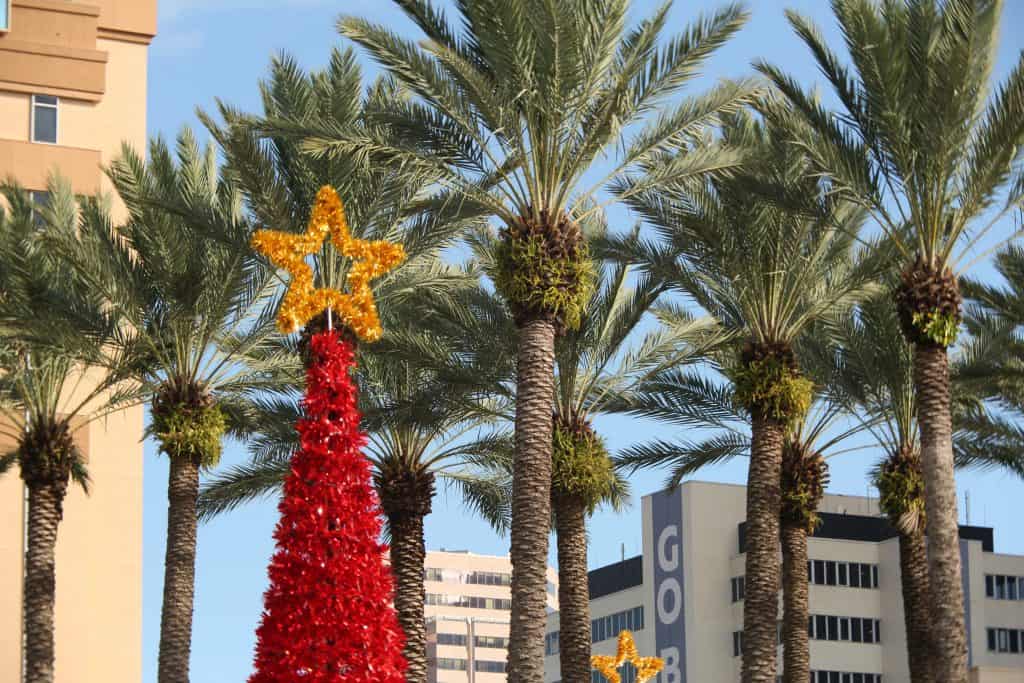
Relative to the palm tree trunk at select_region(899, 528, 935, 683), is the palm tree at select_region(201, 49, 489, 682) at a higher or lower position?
higher

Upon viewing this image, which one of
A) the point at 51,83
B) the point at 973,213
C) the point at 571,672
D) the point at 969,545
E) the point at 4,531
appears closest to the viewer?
the point at 973,213

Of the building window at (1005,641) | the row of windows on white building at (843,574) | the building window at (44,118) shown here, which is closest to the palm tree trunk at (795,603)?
the building window at (44,118)

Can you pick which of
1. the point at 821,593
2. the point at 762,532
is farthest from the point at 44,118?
the point at 821,593

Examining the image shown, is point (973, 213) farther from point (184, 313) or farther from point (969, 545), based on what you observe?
point (969, 545)

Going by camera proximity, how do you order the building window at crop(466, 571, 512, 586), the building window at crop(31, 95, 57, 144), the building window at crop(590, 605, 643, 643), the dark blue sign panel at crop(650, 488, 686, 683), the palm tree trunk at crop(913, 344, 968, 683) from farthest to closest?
the building window at crop(466, 571, 512, 586)
the building window at crop(590, 605, 643, 643)
the dark blue sign panel at crop(650, 488, 686, 683)
the building window at crop(31, 95, 57, 144)
the palm tree trunk at crop(913, 344, 968, 683)

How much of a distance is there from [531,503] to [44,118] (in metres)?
27.8

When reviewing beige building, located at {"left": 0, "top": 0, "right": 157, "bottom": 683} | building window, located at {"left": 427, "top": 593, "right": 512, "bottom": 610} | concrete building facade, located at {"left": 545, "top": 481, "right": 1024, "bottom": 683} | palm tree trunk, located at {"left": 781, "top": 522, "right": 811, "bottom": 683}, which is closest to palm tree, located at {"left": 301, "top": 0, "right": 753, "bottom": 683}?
palm tree trunk, located at {"left": 781, "top": 522, "right": 811, "bottom": 683}

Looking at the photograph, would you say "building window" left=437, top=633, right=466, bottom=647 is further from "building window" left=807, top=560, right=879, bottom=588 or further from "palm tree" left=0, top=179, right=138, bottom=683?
"palm tree" left=0, top=179, right=138, bottom=683

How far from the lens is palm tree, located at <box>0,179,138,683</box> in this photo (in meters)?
29.0

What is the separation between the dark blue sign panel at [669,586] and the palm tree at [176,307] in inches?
2263

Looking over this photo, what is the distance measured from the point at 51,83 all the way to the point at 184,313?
69.1 ft

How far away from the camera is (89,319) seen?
29.0 metres

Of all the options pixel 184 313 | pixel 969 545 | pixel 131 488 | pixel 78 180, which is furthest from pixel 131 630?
pixel 969 545

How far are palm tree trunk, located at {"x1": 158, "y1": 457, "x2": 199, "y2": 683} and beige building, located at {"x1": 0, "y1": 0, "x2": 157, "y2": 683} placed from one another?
16.5 meters
